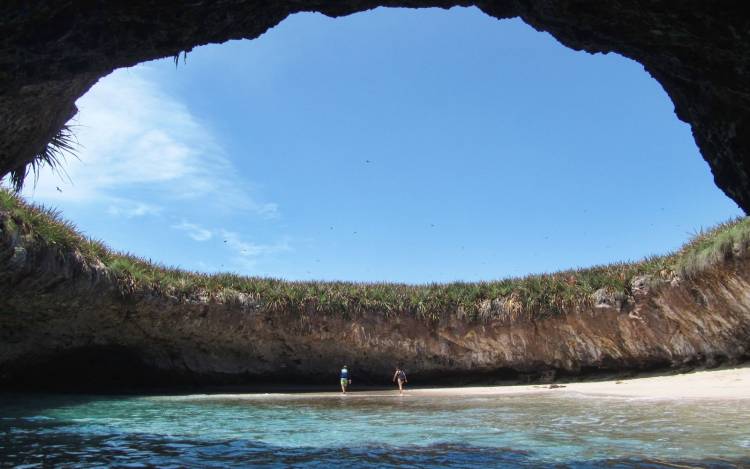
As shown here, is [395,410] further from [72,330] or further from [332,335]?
[72,330]

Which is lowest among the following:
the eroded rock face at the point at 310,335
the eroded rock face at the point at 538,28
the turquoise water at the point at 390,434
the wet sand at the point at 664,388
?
the turquoise water at the point at 390,434

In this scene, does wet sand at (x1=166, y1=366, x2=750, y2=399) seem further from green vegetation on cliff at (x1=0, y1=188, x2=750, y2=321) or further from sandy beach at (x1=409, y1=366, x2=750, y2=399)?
green vegetation on cliff at (x1=0, y1=188, x2=750, y2=321)

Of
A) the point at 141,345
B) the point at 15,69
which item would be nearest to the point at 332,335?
the point at 141,345

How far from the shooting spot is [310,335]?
20.3m

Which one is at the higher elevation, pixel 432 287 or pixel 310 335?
pixel 432 287

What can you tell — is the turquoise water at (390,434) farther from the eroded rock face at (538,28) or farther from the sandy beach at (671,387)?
the eroded rock face at (538,28)

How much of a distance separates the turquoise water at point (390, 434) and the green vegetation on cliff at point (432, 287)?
17.2ft

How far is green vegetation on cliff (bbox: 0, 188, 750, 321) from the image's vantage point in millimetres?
15703

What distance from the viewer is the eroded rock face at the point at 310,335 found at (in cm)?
1514

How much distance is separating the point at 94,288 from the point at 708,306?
63.5 feet

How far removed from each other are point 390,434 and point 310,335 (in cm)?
1213

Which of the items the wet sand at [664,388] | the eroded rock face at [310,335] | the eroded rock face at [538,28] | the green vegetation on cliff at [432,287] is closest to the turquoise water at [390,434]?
the wet sand at [664,388]

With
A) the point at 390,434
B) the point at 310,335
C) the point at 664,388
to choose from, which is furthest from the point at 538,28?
the point at 310,335

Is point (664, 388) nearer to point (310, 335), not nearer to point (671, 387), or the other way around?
point (671, 387)
